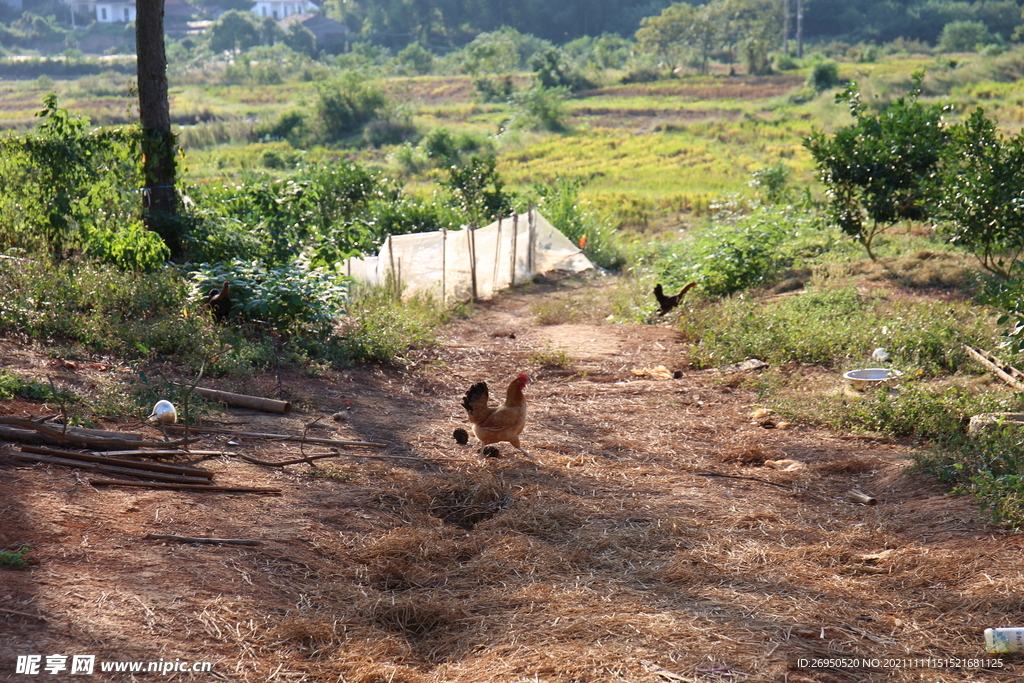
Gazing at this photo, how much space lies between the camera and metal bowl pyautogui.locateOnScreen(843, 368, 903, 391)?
225 inches

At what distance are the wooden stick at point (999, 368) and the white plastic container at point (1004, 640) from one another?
9.50 ft

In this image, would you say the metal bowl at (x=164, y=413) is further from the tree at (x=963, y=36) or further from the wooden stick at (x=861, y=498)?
the tree at (x=963, y=36)

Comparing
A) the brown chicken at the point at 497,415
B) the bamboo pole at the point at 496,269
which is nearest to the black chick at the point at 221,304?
the brown chicken at the point at 497,415

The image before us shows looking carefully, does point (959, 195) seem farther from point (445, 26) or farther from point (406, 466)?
point (445, 26)

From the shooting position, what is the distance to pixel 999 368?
5547 millimetres

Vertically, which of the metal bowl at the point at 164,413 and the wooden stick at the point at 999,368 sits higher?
the metal bowl at the point at 164,413

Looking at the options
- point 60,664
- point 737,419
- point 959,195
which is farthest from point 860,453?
point 60,664

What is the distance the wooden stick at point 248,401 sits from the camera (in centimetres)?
486

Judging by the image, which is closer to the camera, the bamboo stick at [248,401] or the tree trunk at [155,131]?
the bamboo stick at [248,401]

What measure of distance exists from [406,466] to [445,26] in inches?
2860

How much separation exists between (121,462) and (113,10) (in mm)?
89569

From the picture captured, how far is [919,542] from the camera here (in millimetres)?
3572

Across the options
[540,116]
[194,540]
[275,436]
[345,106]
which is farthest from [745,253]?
[345,106]

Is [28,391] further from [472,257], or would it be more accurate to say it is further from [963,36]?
[963,36]
